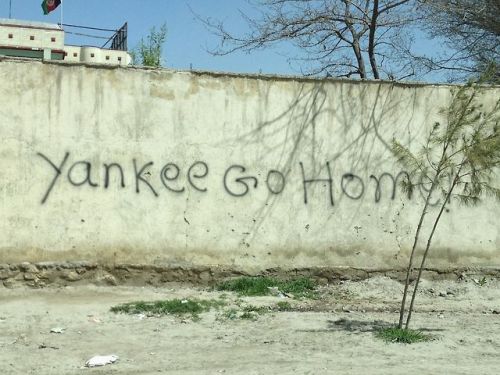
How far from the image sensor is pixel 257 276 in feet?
27.6

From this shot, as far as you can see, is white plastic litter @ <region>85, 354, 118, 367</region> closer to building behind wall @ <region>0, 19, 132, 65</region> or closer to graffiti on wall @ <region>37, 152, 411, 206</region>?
graffiti on wall @ <region>37, 152, 411, 206</region>

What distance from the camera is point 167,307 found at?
23.9ft

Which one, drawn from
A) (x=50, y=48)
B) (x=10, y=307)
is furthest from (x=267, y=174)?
(x=50, y=48)

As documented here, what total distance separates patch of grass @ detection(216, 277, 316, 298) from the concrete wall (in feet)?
0.71

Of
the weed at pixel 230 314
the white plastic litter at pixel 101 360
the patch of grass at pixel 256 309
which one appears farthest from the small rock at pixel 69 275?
the white plastic litter at pixel 101 360

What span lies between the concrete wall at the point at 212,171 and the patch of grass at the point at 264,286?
0.22 m

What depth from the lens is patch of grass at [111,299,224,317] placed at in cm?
723

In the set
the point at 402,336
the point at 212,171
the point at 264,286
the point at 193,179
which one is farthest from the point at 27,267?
the point at 402,336

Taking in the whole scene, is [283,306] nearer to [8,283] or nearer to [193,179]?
[193,179]

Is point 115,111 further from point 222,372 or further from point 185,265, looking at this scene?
point 222,372

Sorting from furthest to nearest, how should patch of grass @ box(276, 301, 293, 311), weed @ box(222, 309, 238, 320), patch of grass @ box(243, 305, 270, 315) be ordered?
patch of grass @ box(276, 301, 293, 311) → patch of grass @ box(243, 305, 270, 315) → weed @ box(222, 309, 238, 320)

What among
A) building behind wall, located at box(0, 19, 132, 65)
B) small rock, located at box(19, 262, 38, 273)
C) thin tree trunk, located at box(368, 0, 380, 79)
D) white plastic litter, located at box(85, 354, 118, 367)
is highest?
building behind wall, located at box(0, 19, 132, 65)

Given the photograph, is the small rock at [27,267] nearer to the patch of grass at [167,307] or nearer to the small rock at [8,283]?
the small rock at [8,283]

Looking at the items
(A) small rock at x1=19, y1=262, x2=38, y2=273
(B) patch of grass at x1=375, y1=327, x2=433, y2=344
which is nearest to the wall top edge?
(A) small rock at x1=19, y1=262, x2=38, y2=273
